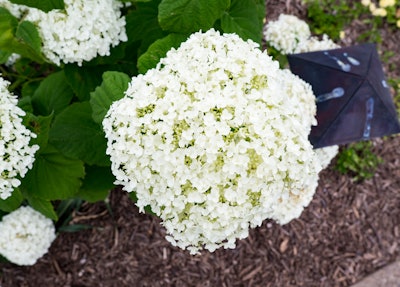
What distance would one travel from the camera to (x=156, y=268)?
3.34 metres

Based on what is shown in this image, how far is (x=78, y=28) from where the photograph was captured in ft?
6.44

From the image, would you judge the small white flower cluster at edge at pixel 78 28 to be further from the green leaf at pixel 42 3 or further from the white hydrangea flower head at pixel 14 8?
the green leaf at pixel 42 3

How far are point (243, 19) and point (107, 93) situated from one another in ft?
2.23

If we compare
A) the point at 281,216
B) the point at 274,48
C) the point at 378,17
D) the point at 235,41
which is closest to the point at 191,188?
the point at 235,41

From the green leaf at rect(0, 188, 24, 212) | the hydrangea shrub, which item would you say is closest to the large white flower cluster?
the hydrangea shrub

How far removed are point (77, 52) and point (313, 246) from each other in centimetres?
246

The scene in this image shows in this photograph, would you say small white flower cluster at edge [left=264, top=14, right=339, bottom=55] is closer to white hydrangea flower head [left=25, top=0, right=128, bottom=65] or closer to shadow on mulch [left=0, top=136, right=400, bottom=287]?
white hydrangea flower head [left=25, top=0, right=128, bottom=65]

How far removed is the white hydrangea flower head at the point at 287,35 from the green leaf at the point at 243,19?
0.79 meters

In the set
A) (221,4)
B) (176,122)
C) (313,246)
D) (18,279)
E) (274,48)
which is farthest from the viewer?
(313,246)

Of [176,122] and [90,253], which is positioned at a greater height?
[176,122]

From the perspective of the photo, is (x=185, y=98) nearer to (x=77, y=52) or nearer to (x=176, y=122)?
(x=176, y=122)

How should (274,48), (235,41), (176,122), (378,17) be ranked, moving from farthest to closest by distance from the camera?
(378,17), (274,48), (235,41), (176,122)

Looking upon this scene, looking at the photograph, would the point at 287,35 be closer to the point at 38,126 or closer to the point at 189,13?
the point at 189,13

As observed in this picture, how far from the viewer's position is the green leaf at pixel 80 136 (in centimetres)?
200
